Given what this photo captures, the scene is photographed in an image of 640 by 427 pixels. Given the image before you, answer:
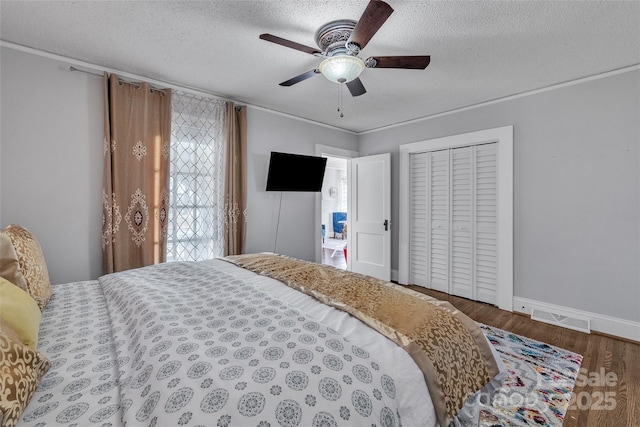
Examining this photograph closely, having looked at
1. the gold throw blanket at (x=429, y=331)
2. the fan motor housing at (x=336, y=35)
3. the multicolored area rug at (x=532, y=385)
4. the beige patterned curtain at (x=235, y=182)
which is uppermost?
the fan motor housing at (x=336, y=35)

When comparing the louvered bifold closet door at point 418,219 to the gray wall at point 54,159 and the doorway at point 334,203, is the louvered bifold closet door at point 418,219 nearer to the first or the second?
the gray wall at point 54,159

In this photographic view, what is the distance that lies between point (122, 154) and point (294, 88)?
1.79m

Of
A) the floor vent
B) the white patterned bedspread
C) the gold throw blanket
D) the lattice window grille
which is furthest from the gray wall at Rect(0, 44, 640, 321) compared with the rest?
the gold throw blanket

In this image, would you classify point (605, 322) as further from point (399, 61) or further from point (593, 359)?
point (399, 61)

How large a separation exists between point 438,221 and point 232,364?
3.66m

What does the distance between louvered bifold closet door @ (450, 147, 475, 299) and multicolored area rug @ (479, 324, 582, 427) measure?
115cm

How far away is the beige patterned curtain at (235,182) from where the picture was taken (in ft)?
10.9

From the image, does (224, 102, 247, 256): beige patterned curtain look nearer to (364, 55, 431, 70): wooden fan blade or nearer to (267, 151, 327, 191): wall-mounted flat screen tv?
(267, 151, 327, 191): wall-mounted flat screen tv

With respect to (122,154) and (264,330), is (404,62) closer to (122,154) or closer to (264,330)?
(264,330)

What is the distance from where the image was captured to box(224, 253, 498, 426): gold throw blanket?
3.54 feet

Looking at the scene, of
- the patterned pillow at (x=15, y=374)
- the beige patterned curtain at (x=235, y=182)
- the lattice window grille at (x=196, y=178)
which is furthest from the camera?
the beige patterned curtain at (x=235, y=182)

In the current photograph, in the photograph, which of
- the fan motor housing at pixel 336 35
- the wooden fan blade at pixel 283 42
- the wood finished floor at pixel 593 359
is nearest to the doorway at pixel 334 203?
the wood finished floor at pixel 593 359

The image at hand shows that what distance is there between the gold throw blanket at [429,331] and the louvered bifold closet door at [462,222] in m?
2.48

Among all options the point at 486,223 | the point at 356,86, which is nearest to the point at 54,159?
the point at 356,86
